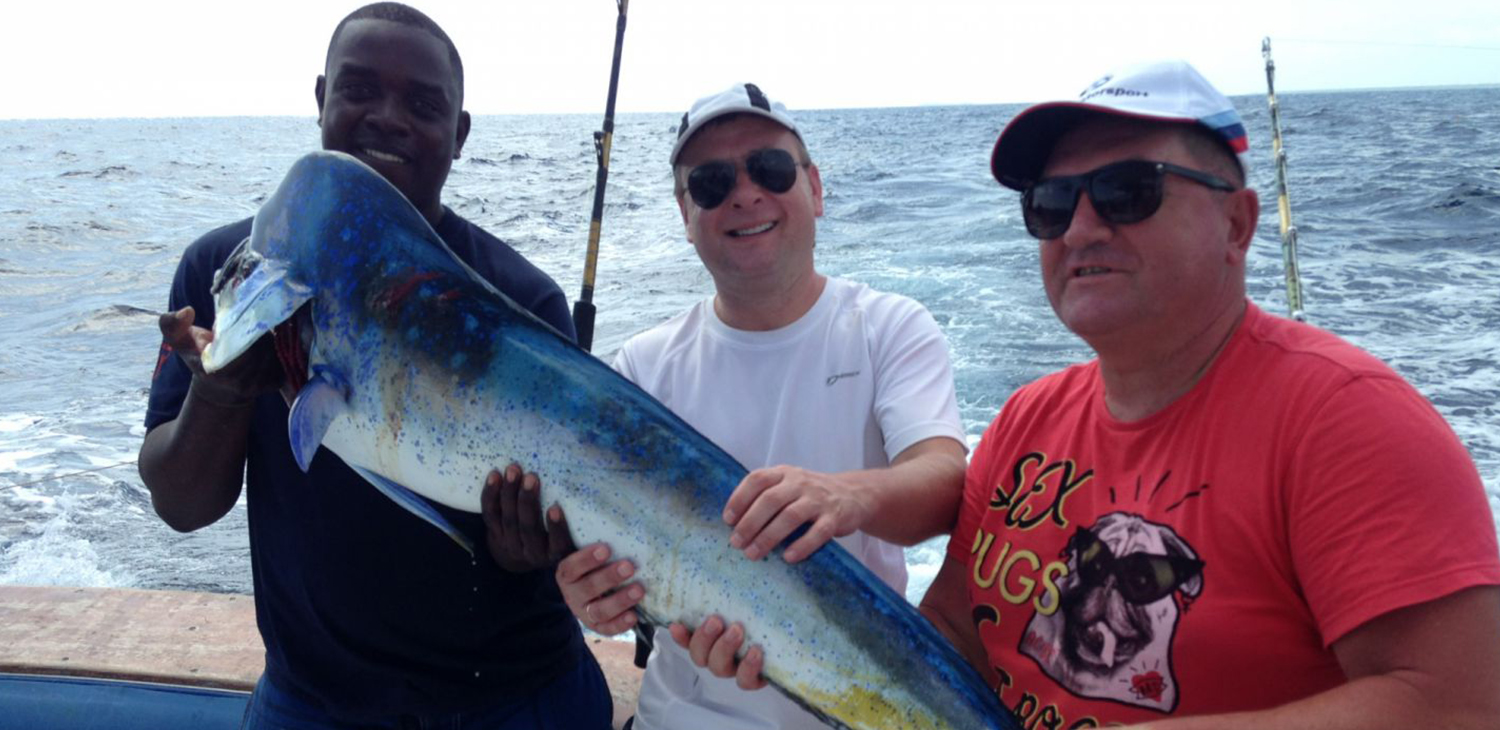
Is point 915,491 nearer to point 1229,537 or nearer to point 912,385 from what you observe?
point 912,385

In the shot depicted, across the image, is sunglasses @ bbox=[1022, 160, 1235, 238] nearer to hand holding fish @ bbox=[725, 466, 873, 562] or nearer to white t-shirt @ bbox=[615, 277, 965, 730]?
white t-shirt @ bbox=[615, 277, 965, 730]

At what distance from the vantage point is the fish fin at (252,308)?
5.43 ft

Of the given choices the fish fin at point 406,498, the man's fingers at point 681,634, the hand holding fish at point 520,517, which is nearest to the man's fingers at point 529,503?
the hand holding fish at point 520,517

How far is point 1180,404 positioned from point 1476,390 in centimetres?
706

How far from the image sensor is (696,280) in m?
12.5

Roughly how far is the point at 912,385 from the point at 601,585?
2.58 feet

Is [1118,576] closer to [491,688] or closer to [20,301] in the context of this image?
[491,688]

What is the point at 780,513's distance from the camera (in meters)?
1.61

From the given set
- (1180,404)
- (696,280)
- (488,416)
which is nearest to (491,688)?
(488,416)

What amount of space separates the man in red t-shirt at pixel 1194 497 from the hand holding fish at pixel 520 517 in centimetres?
75

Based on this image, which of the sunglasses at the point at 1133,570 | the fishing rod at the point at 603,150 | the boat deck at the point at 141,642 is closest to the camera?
the sunglasses at the point at 1133,570

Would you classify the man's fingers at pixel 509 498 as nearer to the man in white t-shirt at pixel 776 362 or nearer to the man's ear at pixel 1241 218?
the man in white t-shirt at pixel 776 362

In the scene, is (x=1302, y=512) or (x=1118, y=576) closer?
(x=1302, y=512)

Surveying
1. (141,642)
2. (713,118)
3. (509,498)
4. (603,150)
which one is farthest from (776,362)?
(141,642)
